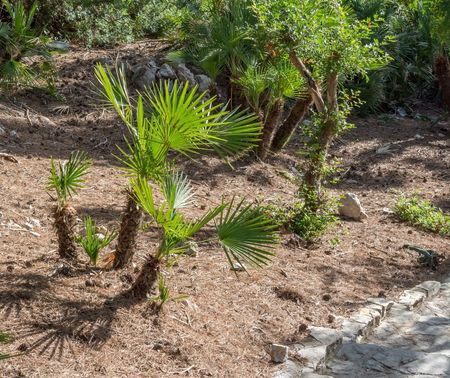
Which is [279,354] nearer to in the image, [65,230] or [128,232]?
[128,232]

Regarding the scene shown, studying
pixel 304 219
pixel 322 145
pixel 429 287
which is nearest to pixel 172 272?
pixel 304 219

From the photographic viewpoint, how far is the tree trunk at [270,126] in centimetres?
1017

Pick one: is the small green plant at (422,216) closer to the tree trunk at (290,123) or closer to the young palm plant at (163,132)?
the tree trunk at (290,123)

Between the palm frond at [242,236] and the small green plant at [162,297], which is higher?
the palm frond at [242,236]

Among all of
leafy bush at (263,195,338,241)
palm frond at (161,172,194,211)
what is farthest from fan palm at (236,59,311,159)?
palm frond at (161,172,194,211)

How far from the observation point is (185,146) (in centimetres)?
521

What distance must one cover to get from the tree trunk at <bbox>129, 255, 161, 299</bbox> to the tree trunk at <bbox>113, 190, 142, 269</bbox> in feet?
1.00

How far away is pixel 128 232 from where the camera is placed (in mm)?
5441

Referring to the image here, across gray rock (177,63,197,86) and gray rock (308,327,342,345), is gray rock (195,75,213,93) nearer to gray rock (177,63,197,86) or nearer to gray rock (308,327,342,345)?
gray rock (177,63,197,86)

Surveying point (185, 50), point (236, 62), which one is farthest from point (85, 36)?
point (236, 62)

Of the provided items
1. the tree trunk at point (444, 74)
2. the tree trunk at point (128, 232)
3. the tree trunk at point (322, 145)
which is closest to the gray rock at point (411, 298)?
the tree trunk at point (322, 145)

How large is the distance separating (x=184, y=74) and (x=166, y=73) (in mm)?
267

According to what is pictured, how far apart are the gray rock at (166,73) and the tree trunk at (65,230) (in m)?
6.61

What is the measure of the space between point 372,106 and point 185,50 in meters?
4.54
